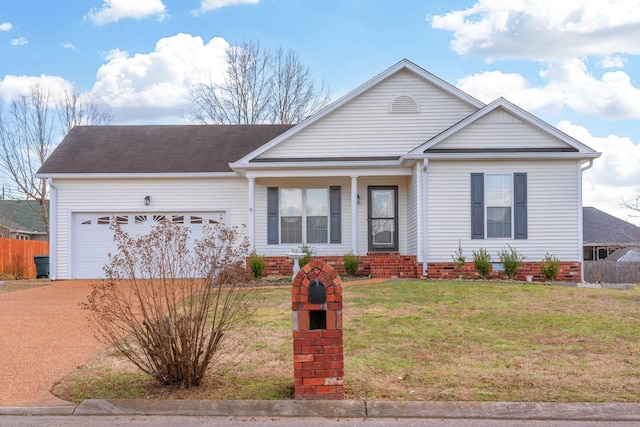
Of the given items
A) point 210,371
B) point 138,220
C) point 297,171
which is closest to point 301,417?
point 210,371

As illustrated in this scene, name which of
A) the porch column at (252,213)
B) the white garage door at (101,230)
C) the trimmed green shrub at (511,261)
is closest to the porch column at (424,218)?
the trimmed green shrub at (511,261)

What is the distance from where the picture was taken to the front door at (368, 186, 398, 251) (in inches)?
739

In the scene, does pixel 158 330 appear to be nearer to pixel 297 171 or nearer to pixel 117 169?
pixel 297 171

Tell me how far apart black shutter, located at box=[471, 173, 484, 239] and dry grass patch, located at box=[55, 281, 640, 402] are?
4.33 metres

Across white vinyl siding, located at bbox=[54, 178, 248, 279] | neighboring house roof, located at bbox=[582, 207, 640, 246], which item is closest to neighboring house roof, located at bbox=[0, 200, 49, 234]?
white vinyl siding, located at bbox=[54, 178, 248, 279]

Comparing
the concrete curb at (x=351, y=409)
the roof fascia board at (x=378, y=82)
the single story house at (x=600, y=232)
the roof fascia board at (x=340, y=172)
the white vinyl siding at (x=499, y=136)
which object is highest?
the roof fascia board at (x=378, y=82)

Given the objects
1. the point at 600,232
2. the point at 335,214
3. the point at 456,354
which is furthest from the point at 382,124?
the point at 600,232

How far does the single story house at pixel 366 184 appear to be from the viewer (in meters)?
16.6

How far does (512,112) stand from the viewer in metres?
16.5

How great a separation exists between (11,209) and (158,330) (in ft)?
133

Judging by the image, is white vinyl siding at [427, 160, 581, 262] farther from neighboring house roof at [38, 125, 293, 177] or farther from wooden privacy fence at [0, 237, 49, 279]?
wooden privacy fence at [0, 237, 49, 279]

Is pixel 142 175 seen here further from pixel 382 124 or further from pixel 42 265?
pixel 42 265

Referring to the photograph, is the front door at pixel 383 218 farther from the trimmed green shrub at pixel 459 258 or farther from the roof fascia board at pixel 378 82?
the roof fascia board at pixel 378 82

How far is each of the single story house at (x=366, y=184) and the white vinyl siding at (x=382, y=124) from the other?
0.03 m
